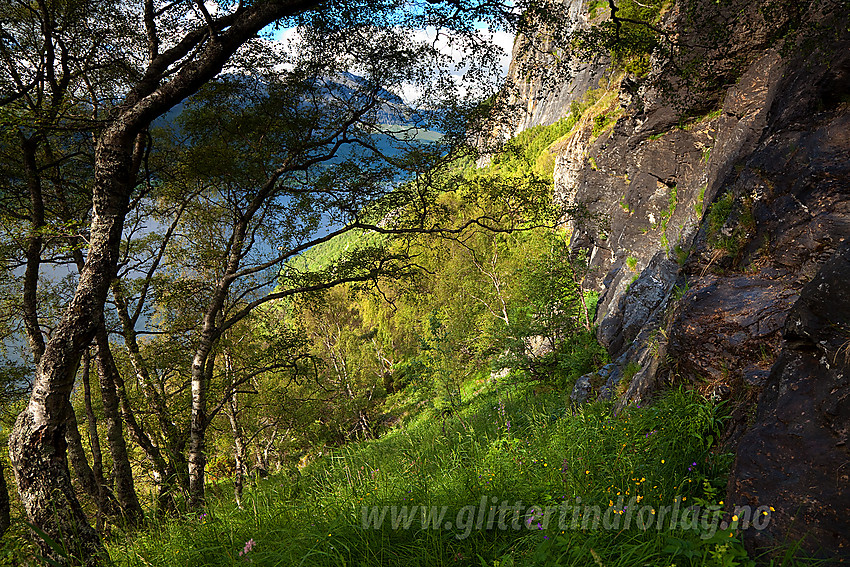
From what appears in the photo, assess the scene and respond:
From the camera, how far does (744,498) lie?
2100mm

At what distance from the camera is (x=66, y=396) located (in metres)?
3.28

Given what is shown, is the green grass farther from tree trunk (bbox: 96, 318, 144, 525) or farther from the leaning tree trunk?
tree trunk (bbox: 96, 318, 144, 525)

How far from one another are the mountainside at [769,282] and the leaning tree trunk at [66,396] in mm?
4533

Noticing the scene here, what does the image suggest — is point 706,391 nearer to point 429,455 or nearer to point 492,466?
point 492,466

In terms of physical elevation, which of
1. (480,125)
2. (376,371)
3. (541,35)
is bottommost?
(376,371)

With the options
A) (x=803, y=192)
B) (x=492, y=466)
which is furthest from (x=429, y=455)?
(x=803, y=192)

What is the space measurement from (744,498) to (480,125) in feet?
19.6

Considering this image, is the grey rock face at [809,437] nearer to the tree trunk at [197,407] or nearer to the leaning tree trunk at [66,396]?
the leaning tree trunk at [66,396]

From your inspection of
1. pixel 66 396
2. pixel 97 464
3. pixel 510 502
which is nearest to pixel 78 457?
pixel 97 464

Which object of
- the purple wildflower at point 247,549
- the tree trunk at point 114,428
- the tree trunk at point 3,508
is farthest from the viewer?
the tree trunk at point 114,428

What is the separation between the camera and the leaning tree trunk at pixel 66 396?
2.94 metres

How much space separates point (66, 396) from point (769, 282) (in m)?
6.52

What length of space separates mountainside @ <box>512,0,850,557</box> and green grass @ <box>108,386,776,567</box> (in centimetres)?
34

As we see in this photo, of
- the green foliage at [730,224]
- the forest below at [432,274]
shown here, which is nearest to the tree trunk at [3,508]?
the forest below at [432,274]
